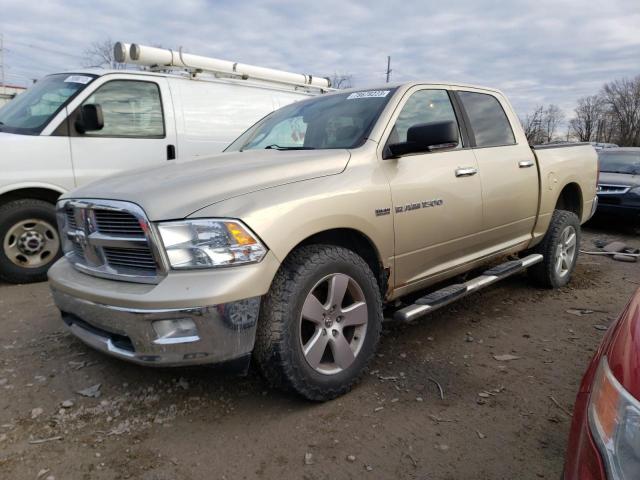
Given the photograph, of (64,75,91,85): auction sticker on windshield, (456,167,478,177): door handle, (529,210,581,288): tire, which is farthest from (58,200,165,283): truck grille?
(529,210,581,288): tire

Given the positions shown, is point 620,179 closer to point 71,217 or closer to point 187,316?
point 187,316

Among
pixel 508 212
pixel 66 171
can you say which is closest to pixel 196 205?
pixel 508 212

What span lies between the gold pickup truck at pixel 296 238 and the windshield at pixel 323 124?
0.05 ft

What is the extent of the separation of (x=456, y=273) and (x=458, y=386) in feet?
3.26

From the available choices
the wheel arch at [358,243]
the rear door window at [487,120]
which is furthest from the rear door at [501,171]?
the wheel arch at [358,243]

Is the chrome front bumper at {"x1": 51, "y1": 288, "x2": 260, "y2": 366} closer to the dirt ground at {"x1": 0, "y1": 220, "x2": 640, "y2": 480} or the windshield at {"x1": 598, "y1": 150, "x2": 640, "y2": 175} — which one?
the dirt ground at {"x1": 0, "y1": 220, "x2": 640, "y2": 480}

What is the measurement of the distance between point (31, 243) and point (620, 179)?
926 centimetres

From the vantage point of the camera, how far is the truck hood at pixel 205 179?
236 centimetres

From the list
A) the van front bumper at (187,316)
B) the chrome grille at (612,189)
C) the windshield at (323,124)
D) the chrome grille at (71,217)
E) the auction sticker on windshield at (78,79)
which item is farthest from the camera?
the chrome grille at (612,189)

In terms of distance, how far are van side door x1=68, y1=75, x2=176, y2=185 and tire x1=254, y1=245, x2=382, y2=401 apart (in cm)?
318

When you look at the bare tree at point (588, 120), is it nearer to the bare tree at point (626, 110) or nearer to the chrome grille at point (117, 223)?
the bare tree at point (626, 110)

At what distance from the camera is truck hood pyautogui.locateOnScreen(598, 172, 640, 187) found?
8.60m

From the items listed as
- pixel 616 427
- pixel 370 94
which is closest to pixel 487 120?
pixel 370 94

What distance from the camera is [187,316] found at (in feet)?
7.26
